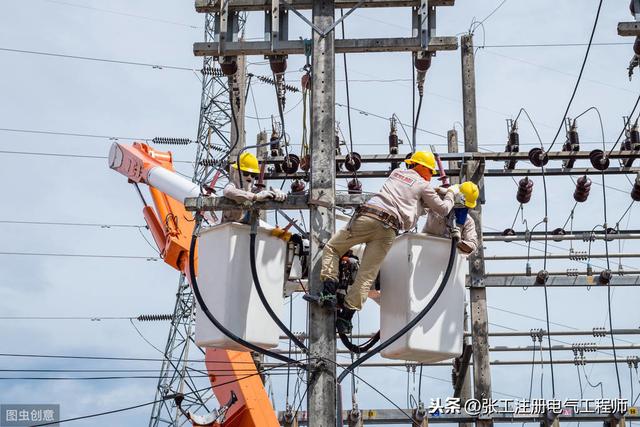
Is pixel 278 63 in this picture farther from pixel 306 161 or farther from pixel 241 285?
pixel 241 285

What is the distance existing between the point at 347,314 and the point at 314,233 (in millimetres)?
641

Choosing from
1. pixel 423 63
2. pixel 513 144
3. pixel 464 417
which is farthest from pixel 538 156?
pixel 423 63

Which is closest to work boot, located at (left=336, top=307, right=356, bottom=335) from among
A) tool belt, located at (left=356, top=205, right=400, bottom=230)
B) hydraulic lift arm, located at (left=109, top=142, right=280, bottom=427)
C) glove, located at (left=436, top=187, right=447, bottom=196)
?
tool belt, located at (left=356, top=205, right=400, bottom=230)

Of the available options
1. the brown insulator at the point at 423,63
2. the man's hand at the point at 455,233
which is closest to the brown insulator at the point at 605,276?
the brown insulator at the point at 423,63

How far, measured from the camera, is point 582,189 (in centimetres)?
1410

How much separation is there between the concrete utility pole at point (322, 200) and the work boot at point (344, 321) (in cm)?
11

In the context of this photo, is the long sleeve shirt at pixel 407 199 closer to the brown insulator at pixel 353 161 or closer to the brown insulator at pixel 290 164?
the brown insulator at pixel 353 161

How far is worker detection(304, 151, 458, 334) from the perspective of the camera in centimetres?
735

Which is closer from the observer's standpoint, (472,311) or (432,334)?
(432,334)

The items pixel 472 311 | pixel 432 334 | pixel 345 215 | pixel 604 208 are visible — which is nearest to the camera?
pixel 432 334

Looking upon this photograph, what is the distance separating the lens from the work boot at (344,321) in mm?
7496

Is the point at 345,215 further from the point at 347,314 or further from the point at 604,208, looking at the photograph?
the point at 604,208

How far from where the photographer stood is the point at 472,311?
1288 centimetres

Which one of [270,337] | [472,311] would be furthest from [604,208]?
[270,337]
